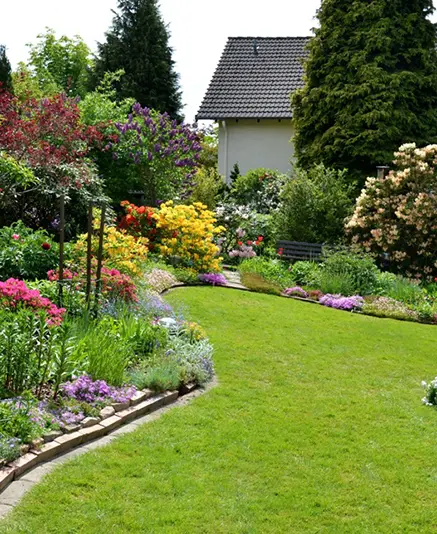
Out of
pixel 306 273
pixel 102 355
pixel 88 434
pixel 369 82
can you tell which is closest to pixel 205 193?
pixel 369 82

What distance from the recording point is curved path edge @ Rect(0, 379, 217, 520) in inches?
169

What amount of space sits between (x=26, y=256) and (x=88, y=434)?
4.54 meters

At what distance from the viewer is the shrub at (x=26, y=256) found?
9039mm

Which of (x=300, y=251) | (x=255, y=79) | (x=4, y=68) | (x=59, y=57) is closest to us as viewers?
(x=300, y=251)

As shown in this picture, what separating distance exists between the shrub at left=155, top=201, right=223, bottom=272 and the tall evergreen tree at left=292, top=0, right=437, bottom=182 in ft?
21.9

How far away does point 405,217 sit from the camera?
1370 centimetres

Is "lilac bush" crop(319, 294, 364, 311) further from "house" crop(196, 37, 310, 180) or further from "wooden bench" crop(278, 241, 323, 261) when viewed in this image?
"house" crop(196, 37, 310, 180)

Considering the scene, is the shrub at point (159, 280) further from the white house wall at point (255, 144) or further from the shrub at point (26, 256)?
the white house wall at point (255, 144)

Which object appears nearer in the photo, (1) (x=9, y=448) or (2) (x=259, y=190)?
(1) (x=9, y=448)

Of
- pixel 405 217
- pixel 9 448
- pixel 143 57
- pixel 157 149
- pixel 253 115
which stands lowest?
pixel 9 448

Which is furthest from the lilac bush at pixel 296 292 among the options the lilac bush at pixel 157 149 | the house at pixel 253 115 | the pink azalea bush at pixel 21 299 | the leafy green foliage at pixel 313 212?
the house at pixel 253 115

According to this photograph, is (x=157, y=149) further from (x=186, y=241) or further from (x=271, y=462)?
(x=271, y=462)

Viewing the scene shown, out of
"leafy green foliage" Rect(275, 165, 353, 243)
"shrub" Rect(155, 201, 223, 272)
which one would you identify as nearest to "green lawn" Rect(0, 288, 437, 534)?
"shrub" Rect(155, 201, 223, 272)

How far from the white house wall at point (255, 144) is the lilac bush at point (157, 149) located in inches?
209
